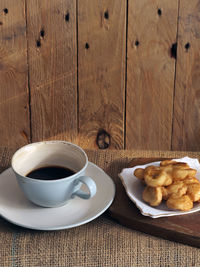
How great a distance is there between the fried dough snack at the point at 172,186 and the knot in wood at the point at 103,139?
38 cm

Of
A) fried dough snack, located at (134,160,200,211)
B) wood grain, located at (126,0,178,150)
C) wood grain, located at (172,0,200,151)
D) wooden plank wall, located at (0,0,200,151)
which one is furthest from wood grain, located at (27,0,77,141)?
fried dough snack, located at (134,160,200,211)

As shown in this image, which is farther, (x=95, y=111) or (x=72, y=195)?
(x=95, y=111)

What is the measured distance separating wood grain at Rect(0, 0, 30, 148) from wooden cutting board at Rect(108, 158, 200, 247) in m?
0.47

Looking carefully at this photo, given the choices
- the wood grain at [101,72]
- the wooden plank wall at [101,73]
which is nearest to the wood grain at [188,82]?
the wooden plank wall at [101,73]

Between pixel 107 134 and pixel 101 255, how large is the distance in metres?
0.51

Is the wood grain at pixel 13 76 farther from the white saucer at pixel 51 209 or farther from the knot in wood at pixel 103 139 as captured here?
the white saucer at pixel 51 209

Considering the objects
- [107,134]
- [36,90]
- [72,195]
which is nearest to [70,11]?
[36,90]

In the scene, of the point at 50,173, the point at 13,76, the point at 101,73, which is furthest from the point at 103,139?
the point at 50,173

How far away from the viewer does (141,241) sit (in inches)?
26.1

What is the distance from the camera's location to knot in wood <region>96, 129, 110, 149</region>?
43.7 inches

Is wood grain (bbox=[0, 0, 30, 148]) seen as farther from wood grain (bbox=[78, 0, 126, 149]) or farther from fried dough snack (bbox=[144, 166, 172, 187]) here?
fried dough snack (bbox=[144, 166, 172, 187])

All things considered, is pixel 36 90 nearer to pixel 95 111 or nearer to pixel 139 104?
pixel 95 111

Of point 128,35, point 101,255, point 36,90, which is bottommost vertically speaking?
point 101,255

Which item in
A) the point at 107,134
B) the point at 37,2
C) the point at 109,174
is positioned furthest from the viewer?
the point at 107,134
